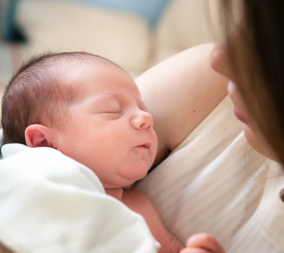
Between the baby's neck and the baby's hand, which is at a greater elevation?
the baby's hand

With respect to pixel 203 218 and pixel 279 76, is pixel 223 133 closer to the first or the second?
pixel 203 218

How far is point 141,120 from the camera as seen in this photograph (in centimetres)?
69

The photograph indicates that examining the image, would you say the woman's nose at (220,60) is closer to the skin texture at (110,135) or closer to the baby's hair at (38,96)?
the skin texture at (110,135)

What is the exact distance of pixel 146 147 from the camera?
72cm

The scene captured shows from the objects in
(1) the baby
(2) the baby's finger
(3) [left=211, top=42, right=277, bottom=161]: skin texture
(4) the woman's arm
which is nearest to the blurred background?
(4) the woman's arm

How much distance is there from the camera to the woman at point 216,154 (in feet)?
1.71

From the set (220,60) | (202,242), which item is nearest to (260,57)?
(220,60)

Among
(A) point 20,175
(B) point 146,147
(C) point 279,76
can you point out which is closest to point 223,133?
(B) point 146,147

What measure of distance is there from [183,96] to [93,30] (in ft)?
5.55

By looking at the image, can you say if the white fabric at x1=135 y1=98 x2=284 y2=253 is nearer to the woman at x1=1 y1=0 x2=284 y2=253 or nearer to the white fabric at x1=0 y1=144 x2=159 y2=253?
the woman at x1=1 y1=0 x2=284 y2=253

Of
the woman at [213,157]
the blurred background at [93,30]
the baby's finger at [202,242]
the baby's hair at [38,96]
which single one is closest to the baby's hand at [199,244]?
the baby's finger at [202,242]

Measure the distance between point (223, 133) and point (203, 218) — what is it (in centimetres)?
22

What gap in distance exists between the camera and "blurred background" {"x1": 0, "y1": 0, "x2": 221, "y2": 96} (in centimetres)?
222

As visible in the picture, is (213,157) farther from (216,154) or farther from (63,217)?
(63,217)
